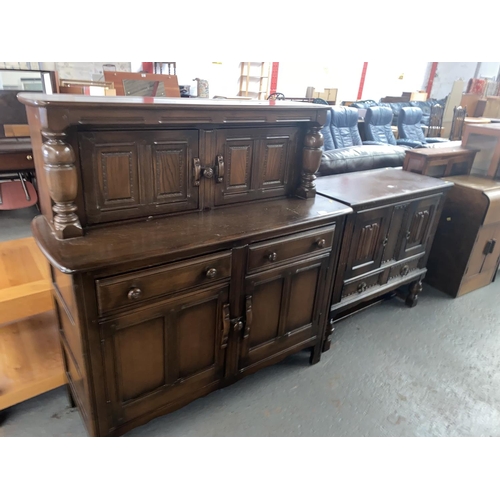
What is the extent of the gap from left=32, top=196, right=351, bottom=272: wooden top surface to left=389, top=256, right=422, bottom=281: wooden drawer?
2.49ft

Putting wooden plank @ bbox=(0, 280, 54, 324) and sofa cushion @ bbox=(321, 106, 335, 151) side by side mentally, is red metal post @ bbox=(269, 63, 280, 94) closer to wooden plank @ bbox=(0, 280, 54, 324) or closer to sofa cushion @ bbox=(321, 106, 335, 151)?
sofa cushion @ bbox=(321, 106, 335, 151)

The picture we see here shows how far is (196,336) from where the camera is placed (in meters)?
1.46

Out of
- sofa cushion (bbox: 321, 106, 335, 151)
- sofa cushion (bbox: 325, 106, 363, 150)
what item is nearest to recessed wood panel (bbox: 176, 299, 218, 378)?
sofa cushion (bbox: 321, 106, 335, 151)

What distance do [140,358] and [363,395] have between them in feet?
3.59

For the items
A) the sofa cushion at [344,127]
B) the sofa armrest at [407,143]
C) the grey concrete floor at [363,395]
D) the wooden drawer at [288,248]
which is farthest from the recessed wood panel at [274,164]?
the sofa armrest at [407,143]

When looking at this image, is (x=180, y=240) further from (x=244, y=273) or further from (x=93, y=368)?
(x=93, y=368)

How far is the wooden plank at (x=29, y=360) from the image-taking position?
4.88 ft

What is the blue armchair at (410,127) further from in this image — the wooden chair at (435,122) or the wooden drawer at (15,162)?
the wooden drawer at (15,162)

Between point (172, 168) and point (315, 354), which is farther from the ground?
point (172, 168)

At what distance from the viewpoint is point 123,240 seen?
125 cm

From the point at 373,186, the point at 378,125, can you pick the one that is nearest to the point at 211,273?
the point at 373,186

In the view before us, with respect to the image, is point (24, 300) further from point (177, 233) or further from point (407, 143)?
point (407, 143)

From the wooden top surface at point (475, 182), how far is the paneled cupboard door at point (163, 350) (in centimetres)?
193

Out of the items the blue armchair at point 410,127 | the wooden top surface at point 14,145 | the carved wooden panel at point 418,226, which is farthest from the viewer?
the blue armchair at point 410,127
